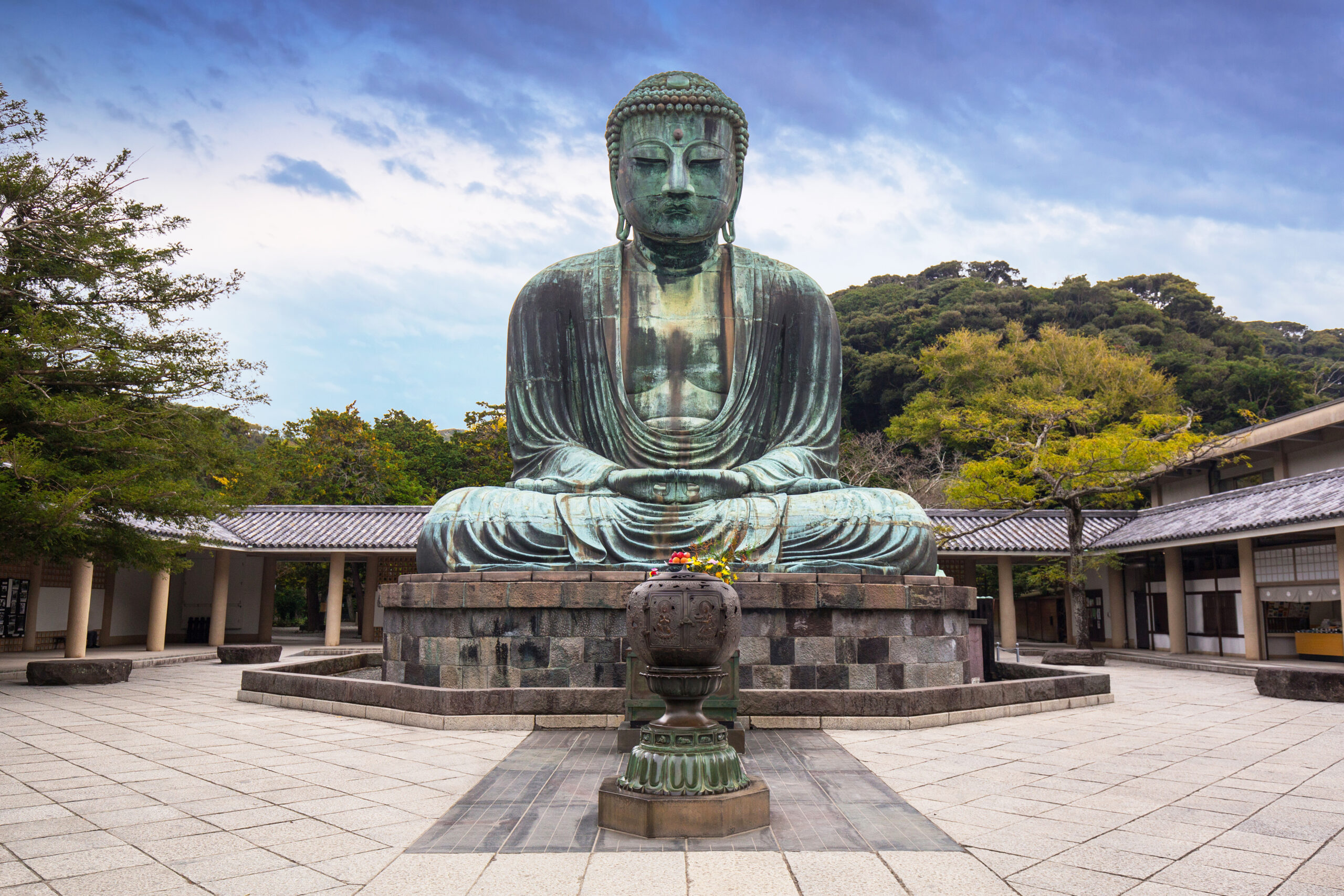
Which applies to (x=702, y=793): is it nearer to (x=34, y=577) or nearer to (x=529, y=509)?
(x=529, y=509)

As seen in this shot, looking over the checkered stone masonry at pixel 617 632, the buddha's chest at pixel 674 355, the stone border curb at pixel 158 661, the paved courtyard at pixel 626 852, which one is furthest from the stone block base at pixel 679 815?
the stone border curb at pixel 158 661

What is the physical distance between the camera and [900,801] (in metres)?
4.77

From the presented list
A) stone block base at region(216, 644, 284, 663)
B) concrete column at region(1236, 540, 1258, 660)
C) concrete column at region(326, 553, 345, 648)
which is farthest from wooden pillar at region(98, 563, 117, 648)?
concrete column at region(1236, 540, 1258, 660)

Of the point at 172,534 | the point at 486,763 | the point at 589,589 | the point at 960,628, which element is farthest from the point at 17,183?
the point at 960,628

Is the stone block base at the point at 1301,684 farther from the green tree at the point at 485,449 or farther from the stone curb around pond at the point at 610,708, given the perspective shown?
the green tree at the point at 485,449

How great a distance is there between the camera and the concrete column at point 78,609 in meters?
15.9

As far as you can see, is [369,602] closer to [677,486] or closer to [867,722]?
[677,486]

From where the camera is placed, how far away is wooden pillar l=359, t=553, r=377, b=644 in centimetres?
2284

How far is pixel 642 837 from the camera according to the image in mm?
4102

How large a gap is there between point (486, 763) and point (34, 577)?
17.0 metres

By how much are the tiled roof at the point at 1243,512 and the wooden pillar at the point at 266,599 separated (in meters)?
19.4

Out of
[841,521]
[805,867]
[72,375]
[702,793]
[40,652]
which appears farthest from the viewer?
[40,652]

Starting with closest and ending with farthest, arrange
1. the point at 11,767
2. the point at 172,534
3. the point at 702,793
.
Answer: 1. the point at 702,793
2. the point at 11,767
3. the point at 172,534

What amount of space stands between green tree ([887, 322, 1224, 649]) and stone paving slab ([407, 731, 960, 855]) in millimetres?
15058
